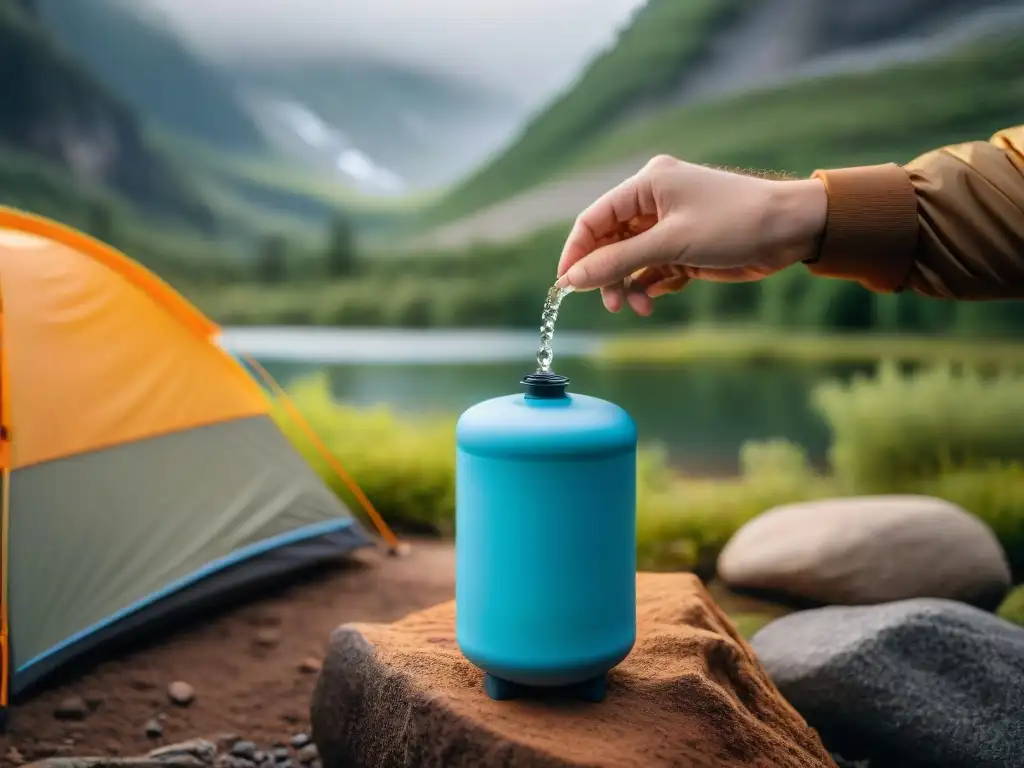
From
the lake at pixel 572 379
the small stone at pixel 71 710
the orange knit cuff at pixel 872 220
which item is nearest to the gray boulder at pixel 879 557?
the lake at pixel 572 379

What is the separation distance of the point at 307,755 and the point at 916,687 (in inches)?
64.5

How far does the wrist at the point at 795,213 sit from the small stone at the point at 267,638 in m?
2.37

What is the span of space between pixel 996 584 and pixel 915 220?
8.41 feet

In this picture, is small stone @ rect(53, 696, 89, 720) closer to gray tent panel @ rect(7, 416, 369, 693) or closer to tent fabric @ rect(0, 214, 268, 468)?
gray tent panel @ rect(7, 416, 369, 693)

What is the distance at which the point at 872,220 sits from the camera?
4.78 ft

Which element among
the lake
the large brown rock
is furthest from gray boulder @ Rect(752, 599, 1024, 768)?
the lake

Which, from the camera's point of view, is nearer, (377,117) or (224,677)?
(224,677)

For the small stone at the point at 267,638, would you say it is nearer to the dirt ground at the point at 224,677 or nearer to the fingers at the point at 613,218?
the dirt ground at the point at 224,677

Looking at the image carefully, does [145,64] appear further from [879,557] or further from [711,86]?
[879,557]

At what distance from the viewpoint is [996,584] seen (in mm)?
3451

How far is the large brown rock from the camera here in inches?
60.1

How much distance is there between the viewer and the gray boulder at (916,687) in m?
2.26

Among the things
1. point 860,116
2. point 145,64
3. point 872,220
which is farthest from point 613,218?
point 145,64

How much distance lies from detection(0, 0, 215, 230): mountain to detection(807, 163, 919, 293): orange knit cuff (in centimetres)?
469
